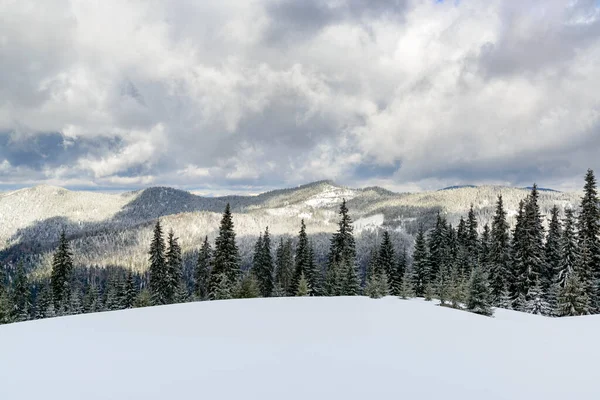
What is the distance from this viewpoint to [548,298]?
30.8m

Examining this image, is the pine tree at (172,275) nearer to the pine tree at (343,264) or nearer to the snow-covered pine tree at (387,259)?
the pine tree at (343,264)

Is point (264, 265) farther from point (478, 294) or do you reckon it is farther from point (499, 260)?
point (478, 294)

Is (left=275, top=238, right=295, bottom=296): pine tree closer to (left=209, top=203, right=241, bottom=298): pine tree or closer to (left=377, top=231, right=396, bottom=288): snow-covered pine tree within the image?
(left=377, top=231, right=396, bottom=288): snow-covered pine tree

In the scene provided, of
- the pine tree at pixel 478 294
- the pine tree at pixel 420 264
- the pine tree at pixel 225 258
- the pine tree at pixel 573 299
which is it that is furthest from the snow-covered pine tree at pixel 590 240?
the pine tree at pixel 225 258

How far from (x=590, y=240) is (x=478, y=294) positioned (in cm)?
2004

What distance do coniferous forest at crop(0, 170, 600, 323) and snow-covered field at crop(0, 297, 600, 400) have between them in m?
15.7

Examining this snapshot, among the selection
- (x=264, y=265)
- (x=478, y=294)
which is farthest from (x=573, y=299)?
(x=264, y=265)

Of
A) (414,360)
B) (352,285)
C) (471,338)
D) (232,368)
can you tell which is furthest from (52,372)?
(352,285)

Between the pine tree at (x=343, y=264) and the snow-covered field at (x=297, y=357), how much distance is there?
1025 inches

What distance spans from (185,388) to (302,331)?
2.92 metres

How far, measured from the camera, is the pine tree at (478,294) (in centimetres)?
1477

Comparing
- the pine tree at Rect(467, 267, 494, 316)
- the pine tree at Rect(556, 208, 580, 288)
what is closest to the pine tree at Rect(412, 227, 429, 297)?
the pine tree at Rect(556, 208, 580, 288)

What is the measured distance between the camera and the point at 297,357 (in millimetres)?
5180

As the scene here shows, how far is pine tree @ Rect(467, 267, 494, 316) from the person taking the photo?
14769 mm
